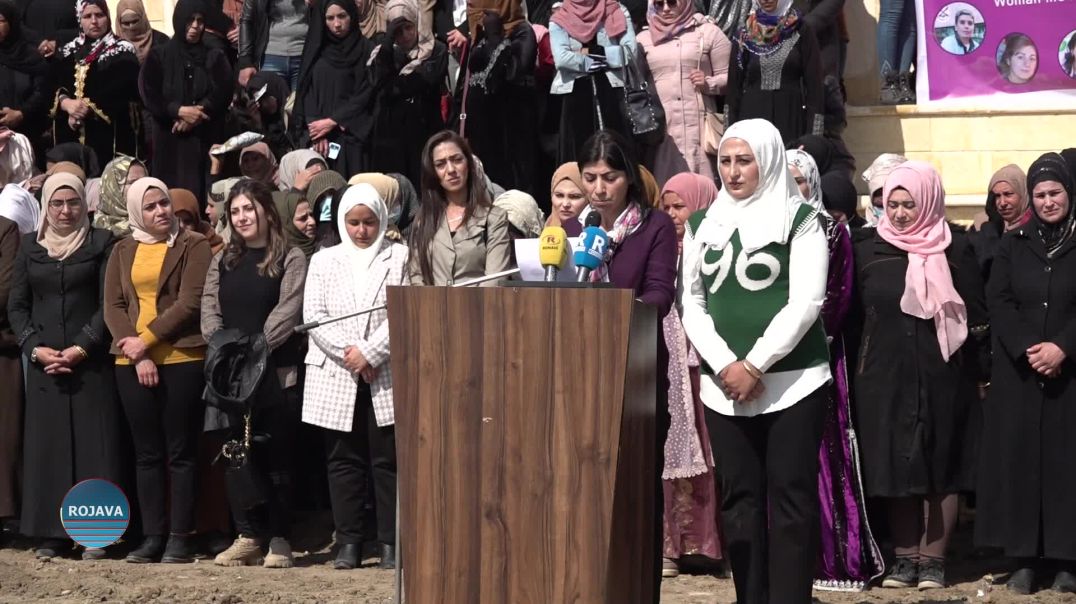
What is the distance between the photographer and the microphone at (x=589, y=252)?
5492mm

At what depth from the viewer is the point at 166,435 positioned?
875 centimetres

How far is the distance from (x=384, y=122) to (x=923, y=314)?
13.5ft

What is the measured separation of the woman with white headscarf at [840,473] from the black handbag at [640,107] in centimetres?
233

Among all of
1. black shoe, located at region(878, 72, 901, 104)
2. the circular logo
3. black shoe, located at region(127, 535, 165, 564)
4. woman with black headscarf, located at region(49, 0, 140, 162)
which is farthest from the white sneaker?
black shoe, located at region(878, 72, 901, 104)

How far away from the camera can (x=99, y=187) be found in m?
10.2

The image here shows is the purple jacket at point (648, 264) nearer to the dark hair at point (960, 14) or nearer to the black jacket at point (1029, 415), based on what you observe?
the black jacket at point (1029, 415)

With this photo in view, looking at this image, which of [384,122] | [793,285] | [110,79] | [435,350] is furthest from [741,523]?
[110,79]

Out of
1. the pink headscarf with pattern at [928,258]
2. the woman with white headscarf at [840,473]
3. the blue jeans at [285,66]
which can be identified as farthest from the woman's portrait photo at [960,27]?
the woman with white headscarf at [840,473]

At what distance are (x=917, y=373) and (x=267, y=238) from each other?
317cm

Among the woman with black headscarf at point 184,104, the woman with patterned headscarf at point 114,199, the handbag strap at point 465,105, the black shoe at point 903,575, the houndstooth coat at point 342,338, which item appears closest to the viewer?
the black shoe at point 903,575

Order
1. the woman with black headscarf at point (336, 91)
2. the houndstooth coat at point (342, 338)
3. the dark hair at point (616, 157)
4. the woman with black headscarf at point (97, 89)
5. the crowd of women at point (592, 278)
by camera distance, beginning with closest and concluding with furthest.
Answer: the crowd of women at point (592, 278)
the dark hair at point (616, 157)
the houndstooth coat at point (342, 338)
the woman with black headscarf at point (336, 91)
the woman with black headscarf at point (97, 89)

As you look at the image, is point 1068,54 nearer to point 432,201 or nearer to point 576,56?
point 576,56

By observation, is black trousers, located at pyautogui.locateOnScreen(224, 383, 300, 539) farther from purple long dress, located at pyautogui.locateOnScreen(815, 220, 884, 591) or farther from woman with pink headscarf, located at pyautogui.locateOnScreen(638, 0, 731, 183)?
woman with pink headscarf, located at pyautogui.locateOnScreen(638, 0, 731, 183)

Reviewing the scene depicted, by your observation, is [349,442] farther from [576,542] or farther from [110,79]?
[110,79]
